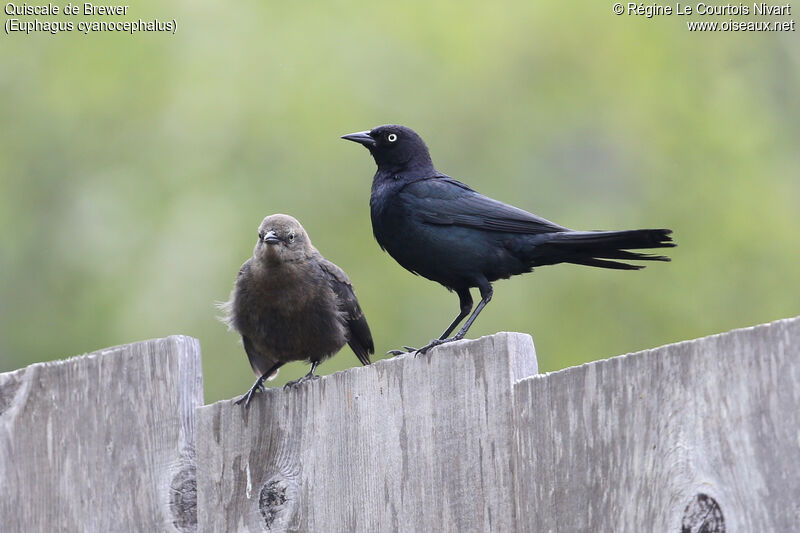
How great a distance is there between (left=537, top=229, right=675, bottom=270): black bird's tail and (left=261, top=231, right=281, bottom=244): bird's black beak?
1.04m

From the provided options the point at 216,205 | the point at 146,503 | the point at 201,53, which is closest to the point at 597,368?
the point at 146,503

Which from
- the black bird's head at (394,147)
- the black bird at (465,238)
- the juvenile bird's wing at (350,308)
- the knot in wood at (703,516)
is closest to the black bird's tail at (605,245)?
the black bird at (465,238)

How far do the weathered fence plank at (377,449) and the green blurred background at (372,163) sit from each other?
3908 mm

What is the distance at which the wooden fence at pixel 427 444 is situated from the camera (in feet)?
5.97

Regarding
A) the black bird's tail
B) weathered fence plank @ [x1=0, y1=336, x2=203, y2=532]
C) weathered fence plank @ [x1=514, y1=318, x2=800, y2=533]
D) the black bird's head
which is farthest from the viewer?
the black bird's head

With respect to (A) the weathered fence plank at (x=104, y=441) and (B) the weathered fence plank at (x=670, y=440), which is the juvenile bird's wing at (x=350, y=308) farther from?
(B) the weathered fence plank at (x=670, y=440)

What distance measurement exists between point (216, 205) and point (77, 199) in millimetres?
1241

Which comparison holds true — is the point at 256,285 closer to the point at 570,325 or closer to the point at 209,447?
the point at 209,447

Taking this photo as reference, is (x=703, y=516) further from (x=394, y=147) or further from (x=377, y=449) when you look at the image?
(x=394, y=147)

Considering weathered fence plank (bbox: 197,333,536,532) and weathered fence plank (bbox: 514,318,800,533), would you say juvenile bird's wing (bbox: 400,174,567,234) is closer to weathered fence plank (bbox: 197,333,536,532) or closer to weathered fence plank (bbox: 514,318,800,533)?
weathered fence plank (bbox: 197,333,536,532)

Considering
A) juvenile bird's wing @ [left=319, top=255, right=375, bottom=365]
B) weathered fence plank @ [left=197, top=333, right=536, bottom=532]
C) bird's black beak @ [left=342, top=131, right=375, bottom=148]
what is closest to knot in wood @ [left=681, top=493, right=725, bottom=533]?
weathered fence plank @ [left=197, top=333, right=536, bottom=532]

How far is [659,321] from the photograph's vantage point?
6.53 m

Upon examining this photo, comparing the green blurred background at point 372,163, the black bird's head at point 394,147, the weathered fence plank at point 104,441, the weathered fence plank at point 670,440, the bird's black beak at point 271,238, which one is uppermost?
the green blurred background at point 372,163

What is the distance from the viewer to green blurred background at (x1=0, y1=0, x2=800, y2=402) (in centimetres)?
664
